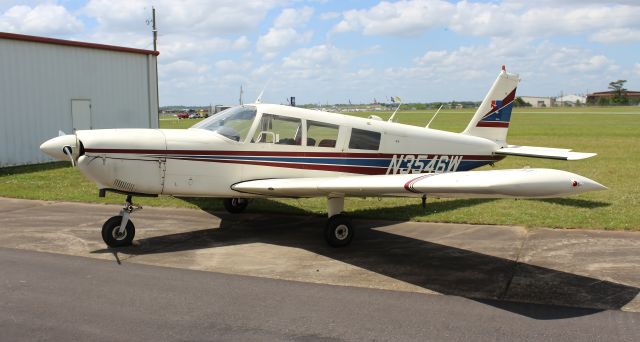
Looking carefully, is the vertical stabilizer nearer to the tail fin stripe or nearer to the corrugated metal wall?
the tail fin stripe

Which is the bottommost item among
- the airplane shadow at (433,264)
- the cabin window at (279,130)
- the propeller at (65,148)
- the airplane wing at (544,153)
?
the airplane shadow at (433,264)

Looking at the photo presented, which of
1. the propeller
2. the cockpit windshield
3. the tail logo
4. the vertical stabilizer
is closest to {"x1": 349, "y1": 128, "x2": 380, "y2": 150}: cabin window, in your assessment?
the cockpit windshield

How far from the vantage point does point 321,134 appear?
9.22 m

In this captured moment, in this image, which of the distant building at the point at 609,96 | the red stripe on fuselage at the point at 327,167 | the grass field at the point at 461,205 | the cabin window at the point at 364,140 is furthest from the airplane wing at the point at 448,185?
the distant building at the point at 609,96

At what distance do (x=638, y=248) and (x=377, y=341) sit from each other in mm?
5050

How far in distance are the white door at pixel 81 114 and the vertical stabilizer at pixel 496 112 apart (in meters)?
15.5

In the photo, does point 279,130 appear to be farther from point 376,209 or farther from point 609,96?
point 609,96

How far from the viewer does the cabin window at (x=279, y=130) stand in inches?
349

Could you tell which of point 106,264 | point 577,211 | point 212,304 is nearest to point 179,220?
point 106,264

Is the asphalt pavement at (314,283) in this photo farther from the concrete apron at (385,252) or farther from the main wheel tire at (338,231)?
the main wheel tire at (338,231)

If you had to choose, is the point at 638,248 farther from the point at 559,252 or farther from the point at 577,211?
the point at 577,211

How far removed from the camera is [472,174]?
21.0 ft

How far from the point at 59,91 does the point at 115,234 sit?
14273mm

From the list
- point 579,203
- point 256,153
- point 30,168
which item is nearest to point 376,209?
point 256,153
